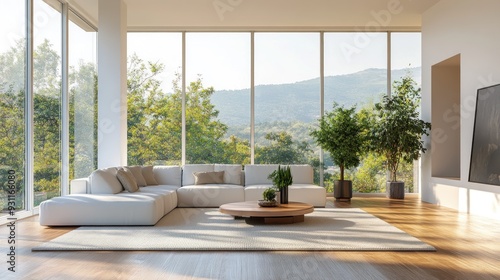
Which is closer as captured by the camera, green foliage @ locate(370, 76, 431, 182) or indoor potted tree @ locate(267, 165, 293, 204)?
indoor potted tree @ locate(267, 165, 293, 204)

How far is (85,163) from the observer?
33.6ft

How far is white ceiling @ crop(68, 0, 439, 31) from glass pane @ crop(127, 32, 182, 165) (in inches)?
15.3

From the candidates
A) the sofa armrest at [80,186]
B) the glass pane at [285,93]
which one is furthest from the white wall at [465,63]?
the sofa armrest at [80,186]

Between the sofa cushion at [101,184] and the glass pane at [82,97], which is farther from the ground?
the glass pane at [82,97]

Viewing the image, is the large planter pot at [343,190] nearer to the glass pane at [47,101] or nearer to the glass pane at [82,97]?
the glass pane at [82,97]

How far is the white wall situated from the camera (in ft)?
26.6

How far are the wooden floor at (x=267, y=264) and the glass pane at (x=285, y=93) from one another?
5930mm

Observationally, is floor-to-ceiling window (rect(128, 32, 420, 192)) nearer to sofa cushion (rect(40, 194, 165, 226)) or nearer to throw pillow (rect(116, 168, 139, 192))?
throw pillow (rect(116, 168, 139, 192))

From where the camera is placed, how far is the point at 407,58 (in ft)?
39.5

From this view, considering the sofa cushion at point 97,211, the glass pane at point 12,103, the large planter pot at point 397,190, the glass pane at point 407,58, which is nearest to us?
the sofa cushion at point 97,211

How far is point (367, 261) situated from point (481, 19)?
5.13m

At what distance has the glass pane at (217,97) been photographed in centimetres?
1194

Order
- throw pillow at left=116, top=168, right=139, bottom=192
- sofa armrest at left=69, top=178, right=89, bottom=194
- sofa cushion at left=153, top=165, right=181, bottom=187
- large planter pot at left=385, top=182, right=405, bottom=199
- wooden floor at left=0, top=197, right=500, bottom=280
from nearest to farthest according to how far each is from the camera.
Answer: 1. wooden floor at left=0, top=197, right=500, bottom=280
2. sofa armrest at left=69, top=178, right=89, bottom=194
3. throw pillow at left=116, top=168, right=139, bottom=192
4. sofa cushion at left=153, top=165, right=181, bottom=187
5. large planter pot at left=385, top=182, right=405, bottom=199

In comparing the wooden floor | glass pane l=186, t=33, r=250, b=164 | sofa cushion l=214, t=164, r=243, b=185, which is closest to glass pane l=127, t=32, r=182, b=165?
glass pane l=186, t=33, r=250, b=164
